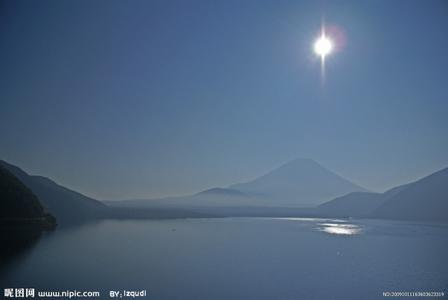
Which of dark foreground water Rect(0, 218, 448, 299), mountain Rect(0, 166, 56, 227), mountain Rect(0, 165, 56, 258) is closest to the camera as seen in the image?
dark foreground water Rect(0, 218, 448, 299)

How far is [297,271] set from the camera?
46.5 meters

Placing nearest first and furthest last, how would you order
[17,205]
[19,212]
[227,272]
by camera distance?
[227,272] → [19,212] → [17,205]

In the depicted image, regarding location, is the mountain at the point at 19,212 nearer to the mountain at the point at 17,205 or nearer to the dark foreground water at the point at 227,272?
the mountain at the point at 17,205

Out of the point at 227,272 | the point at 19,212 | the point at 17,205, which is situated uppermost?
the point at 17,205

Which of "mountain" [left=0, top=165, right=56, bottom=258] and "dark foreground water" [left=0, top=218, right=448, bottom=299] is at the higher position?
"mountain" [left=0, top=165, right=56, bottom=258]

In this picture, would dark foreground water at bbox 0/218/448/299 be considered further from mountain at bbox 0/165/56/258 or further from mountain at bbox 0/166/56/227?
mountain at bbox 0/166/56/227

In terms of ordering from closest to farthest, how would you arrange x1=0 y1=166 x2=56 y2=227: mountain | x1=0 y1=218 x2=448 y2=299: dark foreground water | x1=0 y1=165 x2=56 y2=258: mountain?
x1=0 y1=218 x2=448 y2=299: dark foreground water → x1=0 y1=165 x2=56 y2=258: mountain → x1=0 y1=166 x2=56 y2=227: mountain

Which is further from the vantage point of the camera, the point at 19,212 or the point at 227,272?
the point at 19,212

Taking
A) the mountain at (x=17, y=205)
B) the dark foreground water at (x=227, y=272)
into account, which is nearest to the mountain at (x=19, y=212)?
the mountain at (x=17, y=205)

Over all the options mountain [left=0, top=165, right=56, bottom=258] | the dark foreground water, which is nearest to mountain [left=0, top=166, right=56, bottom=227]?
mountain [left=0, top=165, right=56, bottom=258]

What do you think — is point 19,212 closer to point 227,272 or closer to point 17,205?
point 17,205

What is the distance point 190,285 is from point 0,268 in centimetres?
2636

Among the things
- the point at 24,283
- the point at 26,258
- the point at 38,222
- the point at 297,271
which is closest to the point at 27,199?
the point at 38,222

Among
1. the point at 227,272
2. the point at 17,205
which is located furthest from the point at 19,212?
the point at 227,272
